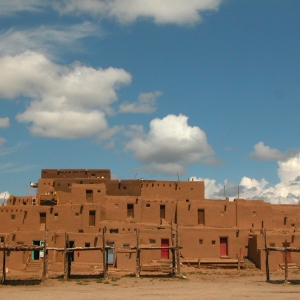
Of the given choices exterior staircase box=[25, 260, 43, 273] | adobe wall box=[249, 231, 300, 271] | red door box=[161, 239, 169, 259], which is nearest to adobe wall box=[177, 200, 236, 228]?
adobe wall box=[249, 231, 300, 271]

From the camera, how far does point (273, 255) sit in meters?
44.6

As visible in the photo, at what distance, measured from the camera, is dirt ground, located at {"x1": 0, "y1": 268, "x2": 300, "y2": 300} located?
3055 centimetres

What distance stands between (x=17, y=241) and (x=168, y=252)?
1256 cm

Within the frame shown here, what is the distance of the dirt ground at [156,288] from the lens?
30.5 m

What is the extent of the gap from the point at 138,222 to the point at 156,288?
15.5 m

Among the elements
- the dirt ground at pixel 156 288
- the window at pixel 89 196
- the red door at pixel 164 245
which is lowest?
the dirt ground at pixel 156 288

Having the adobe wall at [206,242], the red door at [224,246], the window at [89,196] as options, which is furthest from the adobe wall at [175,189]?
the red door at [224,246]

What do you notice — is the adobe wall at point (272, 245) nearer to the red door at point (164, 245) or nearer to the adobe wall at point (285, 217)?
the adobe wall at point (285, 217)

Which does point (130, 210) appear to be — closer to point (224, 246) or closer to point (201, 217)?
point (201, 217)

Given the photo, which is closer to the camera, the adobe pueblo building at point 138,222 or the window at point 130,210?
the adobe pueblo building at point 138,222

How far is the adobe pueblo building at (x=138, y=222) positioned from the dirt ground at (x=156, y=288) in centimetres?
420

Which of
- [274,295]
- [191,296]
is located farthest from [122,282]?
[274,295]

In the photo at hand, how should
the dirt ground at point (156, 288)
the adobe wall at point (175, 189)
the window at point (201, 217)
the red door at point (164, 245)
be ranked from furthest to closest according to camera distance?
the adobe wall at point (175, 189)
the window at point (201, 217)
the red door at point (164, 245)
the dirt ground at point (156, 288)

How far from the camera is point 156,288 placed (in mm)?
33625
